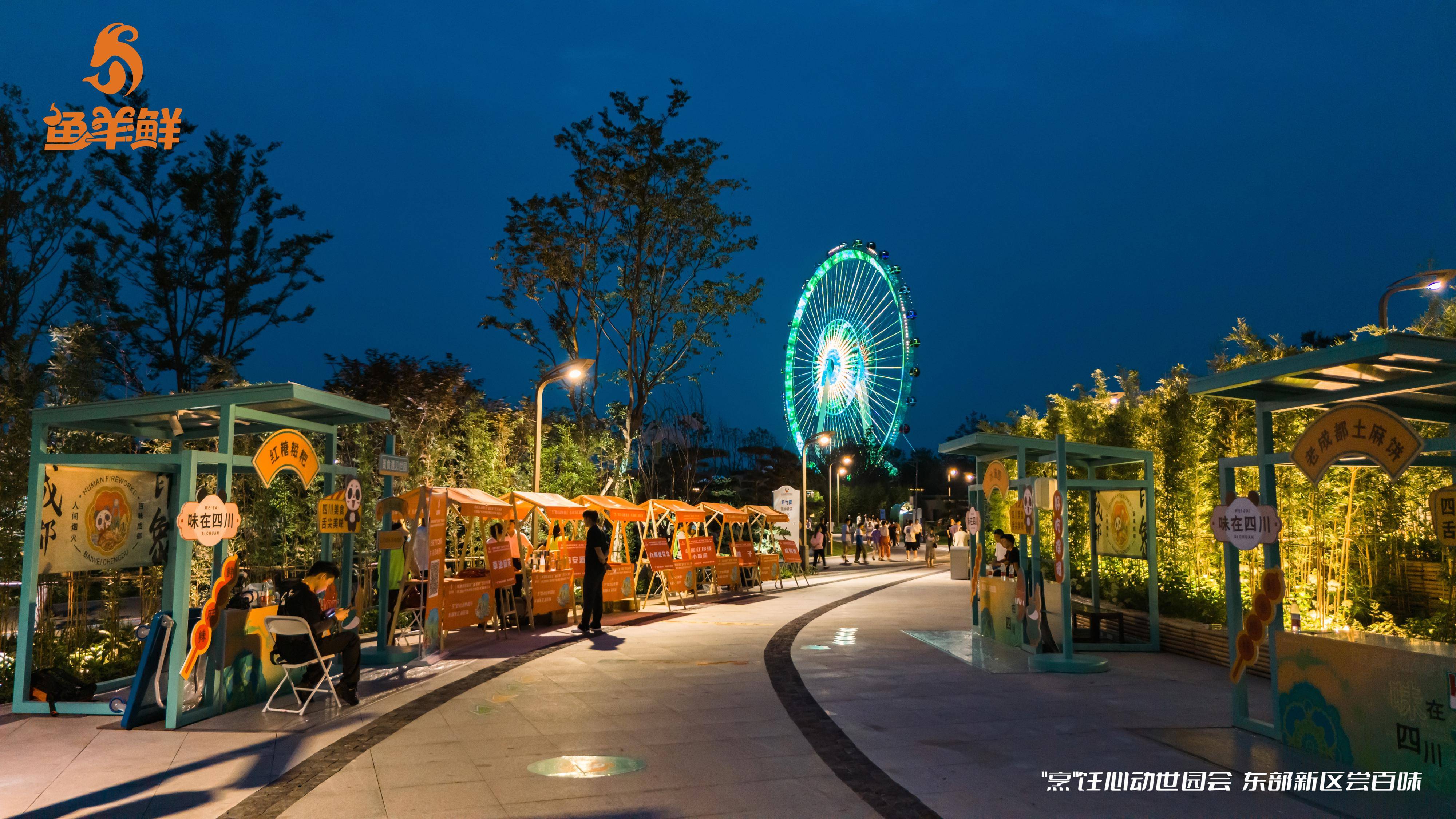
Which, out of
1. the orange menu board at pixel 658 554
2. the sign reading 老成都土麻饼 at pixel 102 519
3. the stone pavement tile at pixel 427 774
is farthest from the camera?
the orange menu board at pixel 658 554

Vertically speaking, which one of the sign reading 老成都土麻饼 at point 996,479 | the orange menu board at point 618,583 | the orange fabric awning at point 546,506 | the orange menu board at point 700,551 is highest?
the sign reading 老成都土麻饼 at point 996,479

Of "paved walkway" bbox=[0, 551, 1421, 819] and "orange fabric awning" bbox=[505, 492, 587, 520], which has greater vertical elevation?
"orange fabric awning" bbox=[505, 492, 587, 520]

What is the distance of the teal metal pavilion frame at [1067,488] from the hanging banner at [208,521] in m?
7.72

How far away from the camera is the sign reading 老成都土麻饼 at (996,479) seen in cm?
1100

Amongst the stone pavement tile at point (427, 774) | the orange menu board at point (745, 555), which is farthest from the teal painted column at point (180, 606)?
the orange menu board at point (745, 555)

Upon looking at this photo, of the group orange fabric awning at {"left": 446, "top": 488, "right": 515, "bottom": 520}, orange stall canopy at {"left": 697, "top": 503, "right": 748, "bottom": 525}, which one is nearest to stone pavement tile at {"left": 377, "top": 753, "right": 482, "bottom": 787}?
orange fabric awning at {"left": 446, "top": 488, "right": 515, "bottom": 520}

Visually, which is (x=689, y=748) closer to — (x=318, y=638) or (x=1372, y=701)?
(x=318, y=638)

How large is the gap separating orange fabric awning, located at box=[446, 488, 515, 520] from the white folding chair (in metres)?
3.71

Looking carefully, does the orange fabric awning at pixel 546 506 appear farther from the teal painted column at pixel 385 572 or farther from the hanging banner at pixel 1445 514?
the hanging banner at pixel 1445 514

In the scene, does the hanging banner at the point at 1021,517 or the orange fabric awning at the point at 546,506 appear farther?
the orange fabric awning at the point at 546,506

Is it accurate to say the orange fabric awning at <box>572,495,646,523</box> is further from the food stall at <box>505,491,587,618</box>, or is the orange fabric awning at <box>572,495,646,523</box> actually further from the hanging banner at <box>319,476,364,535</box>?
the hanging banner at <box>319,476,364,535</box>

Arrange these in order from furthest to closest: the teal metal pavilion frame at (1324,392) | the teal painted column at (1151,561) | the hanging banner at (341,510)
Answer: the teal painted column at (1151,561), the hanging banner at (341,510), the teal metal pavilion frame at (1324,392)

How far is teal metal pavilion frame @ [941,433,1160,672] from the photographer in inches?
376

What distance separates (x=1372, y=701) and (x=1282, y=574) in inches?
40.0
